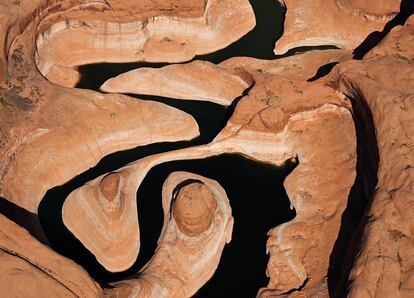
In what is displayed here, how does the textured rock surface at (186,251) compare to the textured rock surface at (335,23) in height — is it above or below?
below

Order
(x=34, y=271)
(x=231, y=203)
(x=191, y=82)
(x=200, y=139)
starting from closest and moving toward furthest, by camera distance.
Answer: (x=34, y=271) → (x=231, y=203) → (x=200, y=139) → (x=191, y=82)

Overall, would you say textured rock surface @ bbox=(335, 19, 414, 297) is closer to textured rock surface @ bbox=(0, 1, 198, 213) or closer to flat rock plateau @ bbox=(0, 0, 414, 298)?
flat rock plateau @ bbox=(0, 0, 414, 298)

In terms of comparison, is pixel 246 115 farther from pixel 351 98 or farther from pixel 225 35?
pixel 225 35

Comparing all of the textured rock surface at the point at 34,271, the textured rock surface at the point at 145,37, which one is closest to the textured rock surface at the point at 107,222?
the textured rock surface at the point at 34,271

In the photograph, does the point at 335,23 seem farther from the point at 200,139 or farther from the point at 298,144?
the point at 200,139

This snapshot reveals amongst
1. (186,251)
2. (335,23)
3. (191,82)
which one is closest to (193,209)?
(186,251)

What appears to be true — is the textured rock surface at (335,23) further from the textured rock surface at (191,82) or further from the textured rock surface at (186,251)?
the textured rock surface at (186,251)
